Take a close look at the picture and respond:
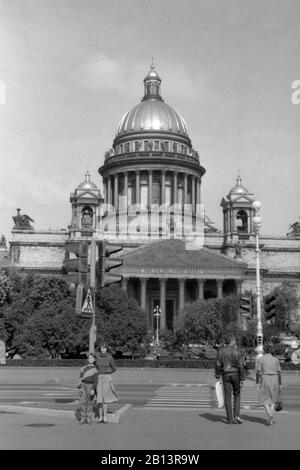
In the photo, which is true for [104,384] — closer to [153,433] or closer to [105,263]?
[153,433]

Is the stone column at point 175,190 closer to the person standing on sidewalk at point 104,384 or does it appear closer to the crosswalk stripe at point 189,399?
the crosswalk stripe at point 189,399

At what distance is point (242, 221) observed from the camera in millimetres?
114250

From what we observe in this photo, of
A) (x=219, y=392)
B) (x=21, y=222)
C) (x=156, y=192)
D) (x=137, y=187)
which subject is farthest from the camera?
(x=156, y=192)

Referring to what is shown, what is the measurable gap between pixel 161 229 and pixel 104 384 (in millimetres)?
96864

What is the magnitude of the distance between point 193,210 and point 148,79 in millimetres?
28884

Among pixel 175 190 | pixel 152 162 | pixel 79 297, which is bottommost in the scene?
pixel 79 297

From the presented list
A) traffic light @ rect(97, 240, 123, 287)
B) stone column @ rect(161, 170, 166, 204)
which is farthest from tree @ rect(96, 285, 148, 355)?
stone column @ rect(161, 170, 166, 204)

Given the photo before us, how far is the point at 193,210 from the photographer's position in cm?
12031

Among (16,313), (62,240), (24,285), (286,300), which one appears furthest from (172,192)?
(16,313)

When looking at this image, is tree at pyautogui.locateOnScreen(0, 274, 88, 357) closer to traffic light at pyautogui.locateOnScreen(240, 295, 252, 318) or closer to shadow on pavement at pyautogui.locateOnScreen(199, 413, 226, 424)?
traffic light at pyautogui.locateOnScreen(240, 295, 252, 318)

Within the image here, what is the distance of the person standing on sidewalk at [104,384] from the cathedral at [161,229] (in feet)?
255

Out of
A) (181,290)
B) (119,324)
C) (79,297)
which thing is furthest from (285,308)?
(79,297)

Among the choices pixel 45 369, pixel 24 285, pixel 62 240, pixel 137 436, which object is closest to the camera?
pixel 137 436
